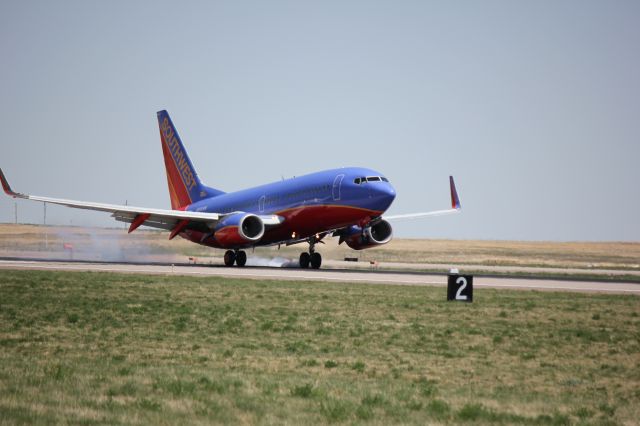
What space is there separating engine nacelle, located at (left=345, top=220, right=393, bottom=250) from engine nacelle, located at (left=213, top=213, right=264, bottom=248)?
5.61 m

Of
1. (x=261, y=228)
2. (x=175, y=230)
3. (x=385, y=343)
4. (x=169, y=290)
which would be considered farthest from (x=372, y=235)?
(x=385, y=343)

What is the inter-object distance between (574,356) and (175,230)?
40.1m

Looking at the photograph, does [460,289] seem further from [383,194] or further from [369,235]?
[369,235]

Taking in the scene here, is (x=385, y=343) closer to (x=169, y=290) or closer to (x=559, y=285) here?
(x=169, y=290)

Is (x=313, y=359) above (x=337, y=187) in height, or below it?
below

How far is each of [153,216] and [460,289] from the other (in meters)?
28.9

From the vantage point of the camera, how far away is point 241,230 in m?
49.2

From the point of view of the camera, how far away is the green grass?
11758 mm

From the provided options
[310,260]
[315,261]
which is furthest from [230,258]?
[315,261]

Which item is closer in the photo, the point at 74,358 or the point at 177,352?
the point at 74,358

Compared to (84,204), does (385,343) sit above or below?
below

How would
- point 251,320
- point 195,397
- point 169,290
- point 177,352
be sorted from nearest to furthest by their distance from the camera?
point 195,397 → point 177,352 → point 251,320 → point 169,290

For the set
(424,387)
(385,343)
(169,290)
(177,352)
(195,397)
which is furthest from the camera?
(169,290)

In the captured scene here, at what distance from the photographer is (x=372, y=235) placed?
5197cm
